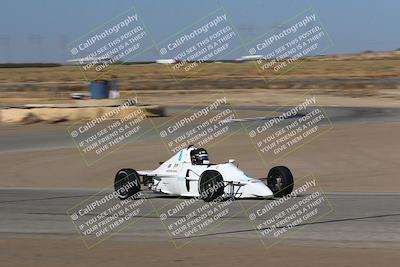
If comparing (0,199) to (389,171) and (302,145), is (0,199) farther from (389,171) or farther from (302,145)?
(302,145)

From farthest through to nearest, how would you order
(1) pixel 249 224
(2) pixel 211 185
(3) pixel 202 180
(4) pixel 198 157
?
(4) pixel 198 157, (3) pixel 202 180, (2) pixel 211 185, (1) pixel 249 224

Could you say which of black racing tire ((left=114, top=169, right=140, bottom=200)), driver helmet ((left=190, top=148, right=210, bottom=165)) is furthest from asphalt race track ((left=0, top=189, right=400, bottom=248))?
driver helmet ((left=190, top=148, right=210, bottom=165))

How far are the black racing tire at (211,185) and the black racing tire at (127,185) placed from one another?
170cm

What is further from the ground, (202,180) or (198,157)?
(198,157)

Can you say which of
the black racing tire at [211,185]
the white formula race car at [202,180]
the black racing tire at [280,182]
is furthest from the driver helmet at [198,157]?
the black racing tire at [280,182]

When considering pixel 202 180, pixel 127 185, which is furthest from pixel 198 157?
pixel 127 185

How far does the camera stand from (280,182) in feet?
50.1

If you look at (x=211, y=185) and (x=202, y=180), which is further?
(x=202, y=180)

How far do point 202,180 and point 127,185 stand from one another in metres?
1.84

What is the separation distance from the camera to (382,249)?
407 inches

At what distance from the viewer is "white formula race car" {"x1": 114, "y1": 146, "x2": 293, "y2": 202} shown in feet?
48.4

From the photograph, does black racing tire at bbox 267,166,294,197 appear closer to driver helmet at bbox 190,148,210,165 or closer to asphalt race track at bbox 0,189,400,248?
asphalt race track at bbox 0,189,400,248

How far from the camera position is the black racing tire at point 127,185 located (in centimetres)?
1608

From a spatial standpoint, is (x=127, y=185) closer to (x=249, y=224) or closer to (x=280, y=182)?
(x=280, y=182)
